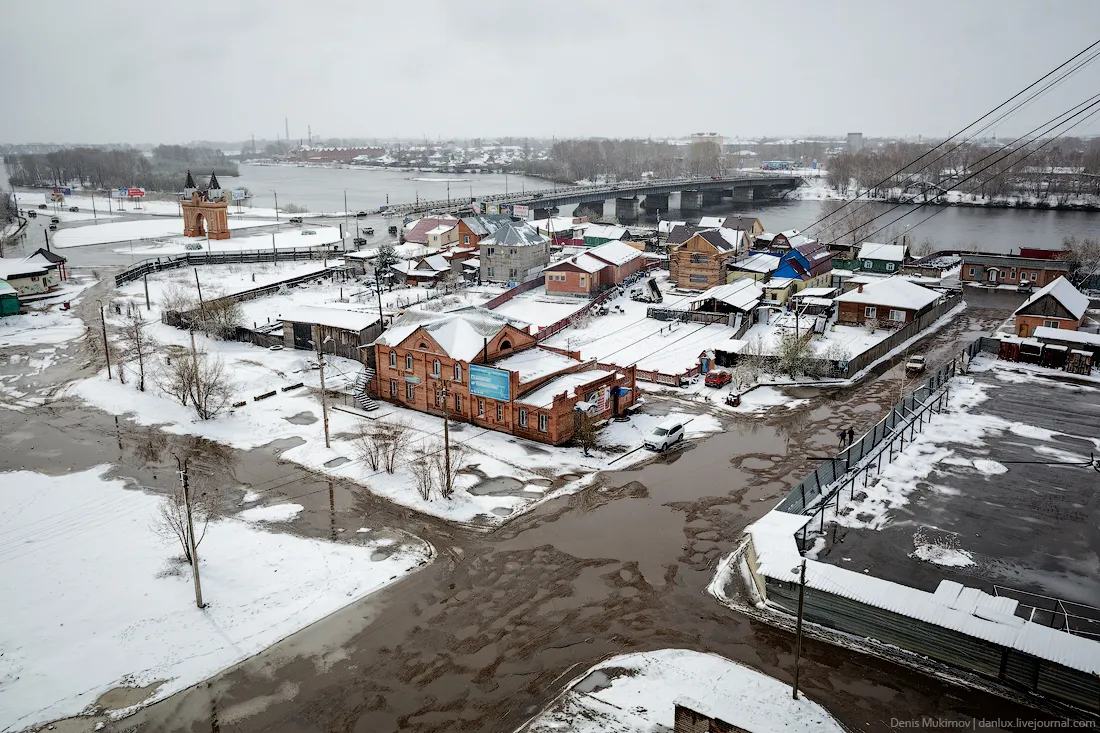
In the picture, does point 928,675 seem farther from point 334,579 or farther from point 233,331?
point 233,331

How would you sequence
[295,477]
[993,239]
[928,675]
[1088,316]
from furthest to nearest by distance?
[993,239], [1088,316], [295,477], [928,675]

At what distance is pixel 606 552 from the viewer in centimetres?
2264

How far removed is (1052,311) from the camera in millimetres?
41469

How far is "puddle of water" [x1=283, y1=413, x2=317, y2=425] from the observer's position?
107ft

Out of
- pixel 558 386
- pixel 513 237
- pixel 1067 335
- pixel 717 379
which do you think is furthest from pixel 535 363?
pixel 513 237

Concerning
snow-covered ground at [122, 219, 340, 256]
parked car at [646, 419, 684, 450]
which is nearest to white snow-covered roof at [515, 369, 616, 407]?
parked car at [646, 419, 684, 450]

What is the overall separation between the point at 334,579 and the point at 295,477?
7.41 metres

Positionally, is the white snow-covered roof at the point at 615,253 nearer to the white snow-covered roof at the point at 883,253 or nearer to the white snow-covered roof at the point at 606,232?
the white snow-covered roof at the point at 606,232

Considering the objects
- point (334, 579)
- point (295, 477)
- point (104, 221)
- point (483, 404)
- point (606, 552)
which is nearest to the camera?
point (334, 579)

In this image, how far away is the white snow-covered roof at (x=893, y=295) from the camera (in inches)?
1880

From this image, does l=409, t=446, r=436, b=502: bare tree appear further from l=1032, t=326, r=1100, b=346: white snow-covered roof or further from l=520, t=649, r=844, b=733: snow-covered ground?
l=1032, t=326, r=1100, b=346: white snow-covered roof

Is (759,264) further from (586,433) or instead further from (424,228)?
(424,228)

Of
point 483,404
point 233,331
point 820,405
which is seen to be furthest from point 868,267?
point 233,331

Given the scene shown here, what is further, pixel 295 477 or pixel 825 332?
pixel 825 332
